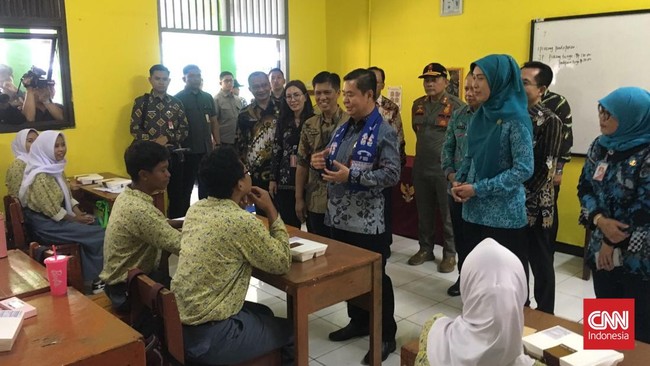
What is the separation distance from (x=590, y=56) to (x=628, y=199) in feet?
8.43

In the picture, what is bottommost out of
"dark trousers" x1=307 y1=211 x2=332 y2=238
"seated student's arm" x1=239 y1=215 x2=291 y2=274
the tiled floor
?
the tiled floor

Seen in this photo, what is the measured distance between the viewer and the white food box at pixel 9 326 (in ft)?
4.82

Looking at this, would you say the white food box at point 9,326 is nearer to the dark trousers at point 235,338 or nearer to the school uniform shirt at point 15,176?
the dark trousers at point 235,338

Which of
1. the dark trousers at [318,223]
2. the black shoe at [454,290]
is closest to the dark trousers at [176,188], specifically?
the dark trousers at [318,223]

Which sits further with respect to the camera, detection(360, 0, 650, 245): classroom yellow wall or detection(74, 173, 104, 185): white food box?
detection(360, 0, 650, 245): classroom yellow wall

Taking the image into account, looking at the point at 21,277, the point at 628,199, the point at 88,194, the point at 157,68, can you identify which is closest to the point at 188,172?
the point at 157,68

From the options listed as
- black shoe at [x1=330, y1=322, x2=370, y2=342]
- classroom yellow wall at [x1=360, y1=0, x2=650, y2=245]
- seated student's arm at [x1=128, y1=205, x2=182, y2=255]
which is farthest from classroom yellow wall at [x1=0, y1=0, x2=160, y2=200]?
black shoe at [x1=330, y1=322, x2=370, y2=342]

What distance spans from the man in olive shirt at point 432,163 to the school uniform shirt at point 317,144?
1249 millimetres

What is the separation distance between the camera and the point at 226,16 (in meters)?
5.61

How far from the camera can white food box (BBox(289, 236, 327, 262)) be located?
88.0 inches

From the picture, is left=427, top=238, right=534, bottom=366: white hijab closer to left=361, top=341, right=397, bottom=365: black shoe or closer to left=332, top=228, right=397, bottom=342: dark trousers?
left=332, top=228, right=397, bottom=342: dark trousers

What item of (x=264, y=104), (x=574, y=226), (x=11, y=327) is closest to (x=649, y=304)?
(x=11, y=327)

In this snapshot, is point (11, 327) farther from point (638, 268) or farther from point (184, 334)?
point (638, 268)

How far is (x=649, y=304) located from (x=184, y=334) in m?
1.77
